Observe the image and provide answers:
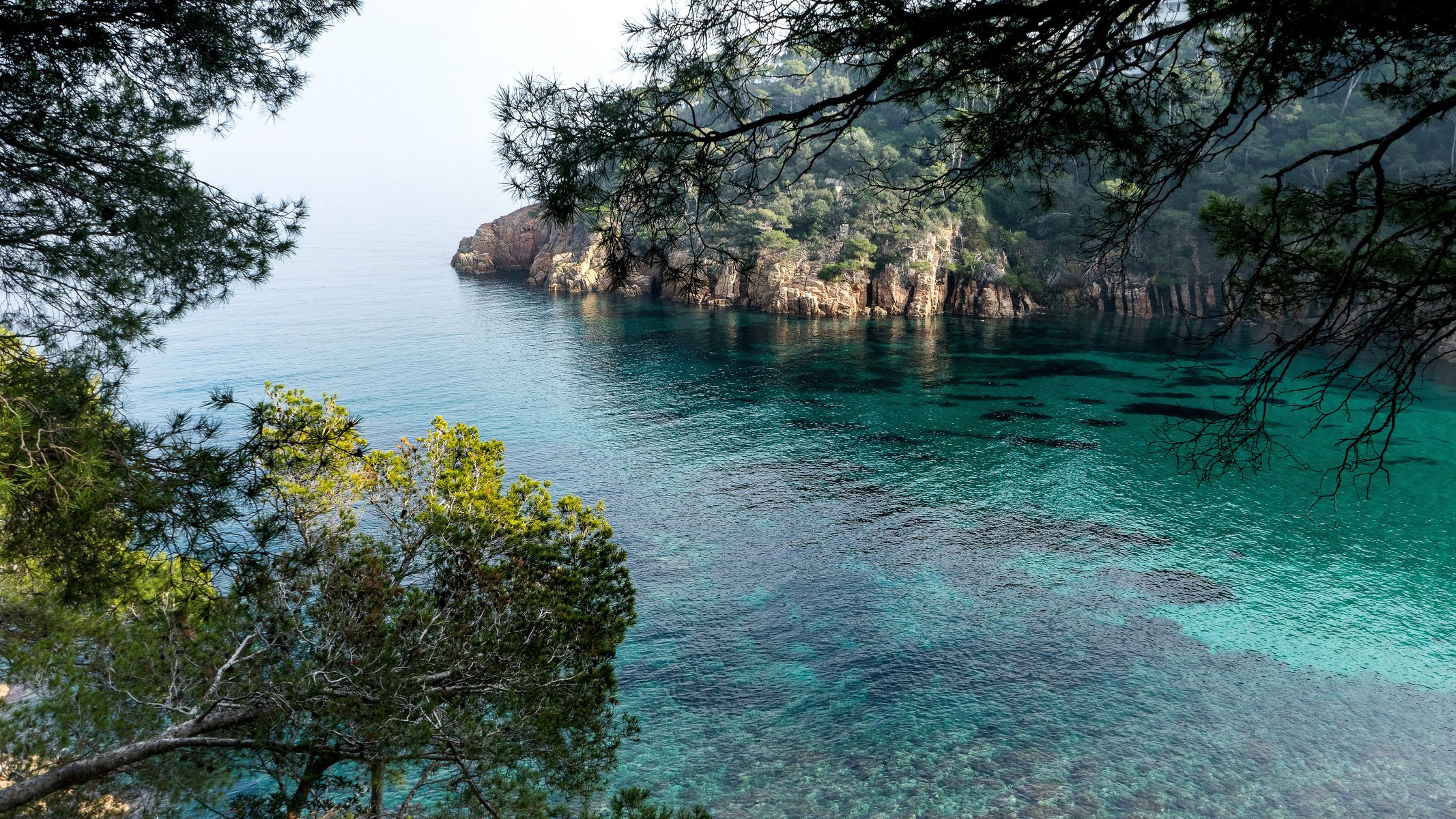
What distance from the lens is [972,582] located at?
22.3 meters

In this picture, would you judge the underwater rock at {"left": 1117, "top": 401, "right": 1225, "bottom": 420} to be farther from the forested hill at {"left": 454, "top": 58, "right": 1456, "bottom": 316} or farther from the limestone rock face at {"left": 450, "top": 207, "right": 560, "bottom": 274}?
the limestone rock face at {"left": 450, "top": 207, "right": 560, "bottom": 274}

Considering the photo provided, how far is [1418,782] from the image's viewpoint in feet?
49.2

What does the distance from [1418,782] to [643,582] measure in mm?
16962

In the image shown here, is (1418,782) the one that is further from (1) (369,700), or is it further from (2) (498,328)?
(2) (498,328)

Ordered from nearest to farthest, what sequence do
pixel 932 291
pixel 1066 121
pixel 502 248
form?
pixel 1066 121 < pixel 932 291 < pixel 502 248

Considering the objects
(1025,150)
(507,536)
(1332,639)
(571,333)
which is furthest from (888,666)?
(571,333)

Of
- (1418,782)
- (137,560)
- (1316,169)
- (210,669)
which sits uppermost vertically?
(1316,169)

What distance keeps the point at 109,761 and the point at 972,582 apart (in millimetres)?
19531

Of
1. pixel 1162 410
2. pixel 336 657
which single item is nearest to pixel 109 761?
pixel 336 657

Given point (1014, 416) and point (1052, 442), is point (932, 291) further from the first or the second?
point (1052, 442)

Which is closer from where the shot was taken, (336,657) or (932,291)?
(336,657)

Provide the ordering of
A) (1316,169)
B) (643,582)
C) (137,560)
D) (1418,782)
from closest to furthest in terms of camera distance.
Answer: (137,560) < (1418,782) < (643,582) < (1316,169)

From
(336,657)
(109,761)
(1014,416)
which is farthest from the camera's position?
(1014,416)

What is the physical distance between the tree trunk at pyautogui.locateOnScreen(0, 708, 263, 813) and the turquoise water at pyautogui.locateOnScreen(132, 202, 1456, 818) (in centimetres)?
890
